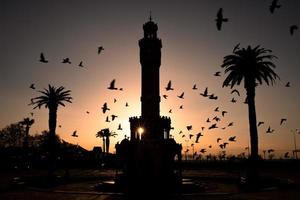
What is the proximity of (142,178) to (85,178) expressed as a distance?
1692cm

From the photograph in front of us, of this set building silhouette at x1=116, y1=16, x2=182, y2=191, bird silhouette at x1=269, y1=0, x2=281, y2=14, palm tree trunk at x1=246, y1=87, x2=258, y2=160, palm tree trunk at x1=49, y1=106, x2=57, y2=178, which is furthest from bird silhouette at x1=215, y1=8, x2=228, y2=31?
palm tree trunk at x1=49, y1=106, x2=57, y2=178

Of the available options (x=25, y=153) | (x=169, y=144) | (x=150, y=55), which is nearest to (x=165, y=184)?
(x=169, y=144)

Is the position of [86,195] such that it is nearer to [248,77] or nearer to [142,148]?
[142,148]

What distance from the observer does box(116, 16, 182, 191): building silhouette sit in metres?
35.8

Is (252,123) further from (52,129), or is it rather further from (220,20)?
(52,129)

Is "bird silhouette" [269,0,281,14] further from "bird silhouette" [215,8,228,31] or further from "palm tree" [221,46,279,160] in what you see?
"palm tree" [221,46,279,160]

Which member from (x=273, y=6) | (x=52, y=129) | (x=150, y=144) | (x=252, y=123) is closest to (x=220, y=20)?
(x=273, y=6)

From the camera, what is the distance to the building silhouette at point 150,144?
35.8 meters

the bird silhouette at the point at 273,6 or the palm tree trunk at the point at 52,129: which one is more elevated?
the bird silhouette at the point at 273,6

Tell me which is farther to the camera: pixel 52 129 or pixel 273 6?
pixel 52 129

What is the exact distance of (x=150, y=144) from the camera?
36156mm

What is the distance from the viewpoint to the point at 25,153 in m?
84.1

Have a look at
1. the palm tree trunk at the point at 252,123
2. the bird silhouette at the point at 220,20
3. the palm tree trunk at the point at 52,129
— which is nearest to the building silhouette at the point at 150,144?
the palm tree trunk at the point at 252,123

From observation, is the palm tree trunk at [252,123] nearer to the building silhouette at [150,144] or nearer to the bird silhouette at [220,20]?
the building silhouette at [150,144]
